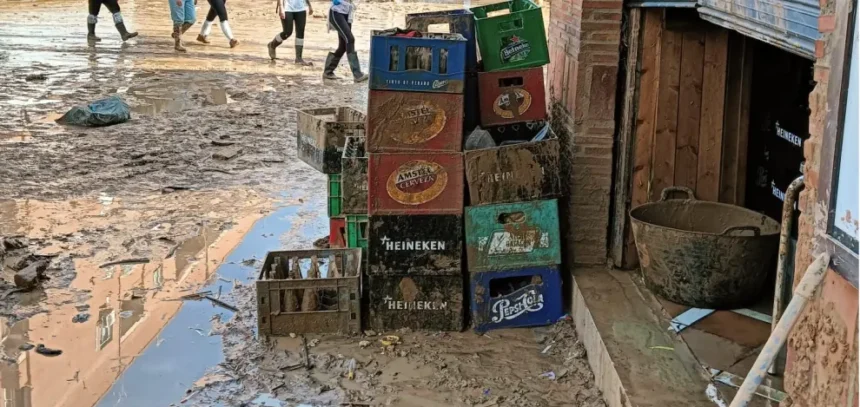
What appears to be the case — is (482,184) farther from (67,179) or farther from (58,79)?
(58,79)

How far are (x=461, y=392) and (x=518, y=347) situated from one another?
26.1 inches

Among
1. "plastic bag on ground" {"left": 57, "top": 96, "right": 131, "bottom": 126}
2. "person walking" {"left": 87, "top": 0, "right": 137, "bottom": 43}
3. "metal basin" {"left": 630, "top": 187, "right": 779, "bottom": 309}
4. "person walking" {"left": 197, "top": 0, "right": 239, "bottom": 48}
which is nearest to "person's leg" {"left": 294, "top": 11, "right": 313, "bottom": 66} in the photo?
"person walking" {"left": 197, "top": 0, "right": 239, "bottom": 48}

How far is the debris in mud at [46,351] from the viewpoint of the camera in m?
4.73

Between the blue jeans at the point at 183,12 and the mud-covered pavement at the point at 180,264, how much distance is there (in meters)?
3.06

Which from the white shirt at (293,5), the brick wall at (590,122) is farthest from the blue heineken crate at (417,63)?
the white shirt at (293,5)

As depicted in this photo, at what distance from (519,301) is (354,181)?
123 centimetres

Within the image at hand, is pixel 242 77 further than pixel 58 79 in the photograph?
Yes

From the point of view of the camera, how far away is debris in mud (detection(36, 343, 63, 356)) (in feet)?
15.5

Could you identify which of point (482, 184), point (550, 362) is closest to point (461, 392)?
point (550, 362)

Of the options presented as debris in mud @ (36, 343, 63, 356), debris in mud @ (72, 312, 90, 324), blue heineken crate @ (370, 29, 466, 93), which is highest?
blue heineken crate @ (370, 29, 466, 93)

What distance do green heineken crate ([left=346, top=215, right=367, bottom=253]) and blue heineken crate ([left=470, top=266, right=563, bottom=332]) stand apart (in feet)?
2.84

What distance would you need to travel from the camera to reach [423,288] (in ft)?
16.9

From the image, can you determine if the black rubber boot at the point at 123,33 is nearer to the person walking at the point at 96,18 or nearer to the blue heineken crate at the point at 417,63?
the person walking at the point at 96,18

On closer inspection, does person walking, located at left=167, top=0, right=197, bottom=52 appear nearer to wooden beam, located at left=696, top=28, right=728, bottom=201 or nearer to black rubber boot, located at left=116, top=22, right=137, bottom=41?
black rubber boot, located at left=116, top=22, right=137, bottom=41
